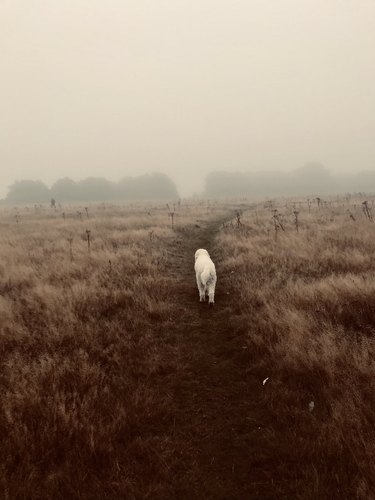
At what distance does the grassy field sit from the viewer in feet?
12.1

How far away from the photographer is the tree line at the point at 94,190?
327 feet

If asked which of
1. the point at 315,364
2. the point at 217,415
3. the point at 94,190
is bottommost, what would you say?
the point at 217,415

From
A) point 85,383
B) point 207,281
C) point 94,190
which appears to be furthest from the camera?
point 94,190

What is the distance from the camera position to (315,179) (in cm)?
11575

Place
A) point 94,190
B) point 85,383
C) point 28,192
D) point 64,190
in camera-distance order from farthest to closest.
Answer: point 94,190, point 64,190, point 28,192, point 85,383

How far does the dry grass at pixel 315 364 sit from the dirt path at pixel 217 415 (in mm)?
191

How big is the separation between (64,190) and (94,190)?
816 centimetres

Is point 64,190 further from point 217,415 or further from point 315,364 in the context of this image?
point 217,415

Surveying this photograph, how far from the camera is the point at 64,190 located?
102875mm

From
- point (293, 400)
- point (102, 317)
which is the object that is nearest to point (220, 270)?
point (102, 317)

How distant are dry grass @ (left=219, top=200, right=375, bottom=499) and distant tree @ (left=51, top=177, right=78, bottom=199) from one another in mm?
97972

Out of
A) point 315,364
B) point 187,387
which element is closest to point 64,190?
point 187,387

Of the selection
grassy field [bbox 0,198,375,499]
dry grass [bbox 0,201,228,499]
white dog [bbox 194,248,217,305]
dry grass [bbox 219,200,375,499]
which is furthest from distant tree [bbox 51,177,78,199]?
white dog [bbox 194,248,217,305]

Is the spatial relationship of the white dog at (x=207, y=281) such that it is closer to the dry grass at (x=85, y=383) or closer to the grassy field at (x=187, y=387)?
the grassy field at (x=187, y=387)
